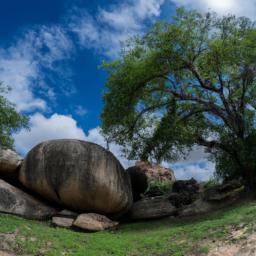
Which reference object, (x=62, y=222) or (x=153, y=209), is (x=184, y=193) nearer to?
(x=153, y=209)

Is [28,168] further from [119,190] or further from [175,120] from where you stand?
[175,120]

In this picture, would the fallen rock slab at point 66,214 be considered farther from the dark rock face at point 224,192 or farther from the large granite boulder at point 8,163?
the dark rock face at point 224,192

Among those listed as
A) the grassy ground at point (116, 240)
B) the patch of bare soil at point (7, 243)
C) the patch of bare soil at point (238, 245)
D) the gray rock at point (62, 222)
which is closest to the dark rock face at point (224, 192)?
the grassy ground at point (116, 240)

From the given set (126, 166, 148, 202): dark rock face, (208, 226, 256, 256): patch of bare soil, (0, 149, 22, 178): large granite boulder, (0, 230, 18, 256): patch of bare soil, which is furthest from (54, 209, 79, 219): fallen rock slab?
(208, 226, 256, 256): patch of bare soil

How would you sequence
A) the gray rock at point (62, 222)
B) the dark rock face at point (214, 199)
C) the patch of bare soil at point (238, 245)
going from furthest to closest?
the dark rock face at point (214, 199)
the gray rock at point (62, 222)
the patch of bare soil at point (238, 245)

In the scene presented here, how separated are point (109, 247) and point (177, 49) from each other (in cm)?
1241

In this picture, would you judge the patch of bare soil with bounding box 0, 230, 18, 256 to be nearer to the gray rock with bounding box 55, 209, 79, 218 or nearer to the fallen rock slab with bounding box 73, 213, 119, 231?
the fallen rock slab with bounding box 73, 213, 119, 231

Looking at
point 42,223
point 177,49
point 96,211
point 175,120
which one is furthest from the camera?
point 175,120

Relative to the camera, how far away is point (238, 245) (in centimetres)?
1511

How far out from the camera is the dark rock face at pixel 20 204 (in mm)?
21328

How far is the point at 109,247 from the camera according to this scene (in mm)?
16875

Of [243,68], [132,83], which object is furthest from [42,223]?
[243,68]

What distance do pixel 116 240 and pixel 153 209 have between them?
603cm

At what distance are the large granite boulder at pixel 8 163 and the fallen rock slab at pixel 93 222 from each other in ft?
16.4
